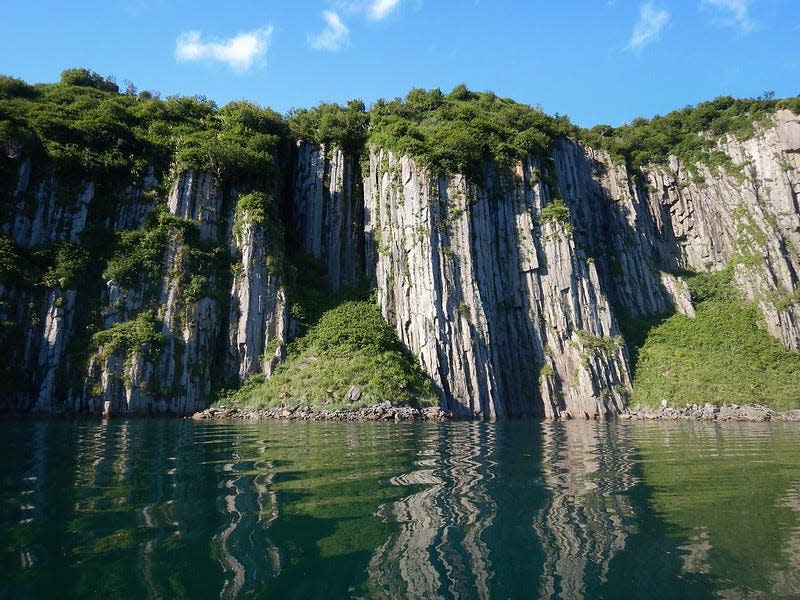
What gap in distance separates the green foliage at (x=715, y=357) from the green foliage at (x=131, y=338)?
37803mm

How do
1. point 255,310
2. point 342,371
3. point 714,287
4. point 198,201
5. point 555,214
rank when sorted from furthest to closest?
1. point 714,287
2. point 555,214
3. point 198,201
4. point 255,310
5. point 342,371

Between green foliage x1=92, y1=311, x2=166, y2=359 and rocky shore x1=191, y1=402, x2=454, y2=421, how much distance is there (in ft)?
18.3

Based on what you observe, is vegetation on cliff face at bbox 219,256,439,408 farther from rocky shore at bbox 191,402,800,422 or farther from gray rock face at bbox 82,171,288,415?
gray rock face at bbox 82,171,288,415

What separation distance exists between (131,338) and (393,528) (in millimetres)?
32290

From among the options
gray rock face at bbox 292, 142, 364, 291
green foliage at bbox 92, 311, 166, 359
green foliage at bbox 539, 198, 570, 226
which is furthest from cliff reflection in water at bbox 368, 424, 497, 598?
green foliage at bbox 539, 198, 570, 226

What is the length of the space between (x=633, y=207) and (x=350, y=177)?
3482 cm

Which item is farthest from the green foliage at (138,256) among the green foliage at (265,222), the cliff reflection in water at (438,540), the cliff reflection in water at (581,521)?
the cliff reflection in water at (581,521)

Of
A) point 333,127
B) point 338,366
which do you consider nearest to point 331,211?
point 333,127

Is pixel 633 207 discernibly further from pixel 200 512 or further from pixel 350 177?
pixel 200 512

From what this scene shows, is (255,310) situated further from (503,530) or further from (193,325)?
(503,530)

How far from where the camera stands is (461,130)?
49375mm

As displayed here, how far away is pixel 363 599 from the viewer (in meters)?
4.22

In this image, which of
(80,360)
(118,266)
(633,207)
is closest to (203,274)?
(118,266)

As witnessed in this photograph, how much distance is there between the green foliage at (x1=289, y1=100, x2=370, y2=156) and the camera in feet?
176
